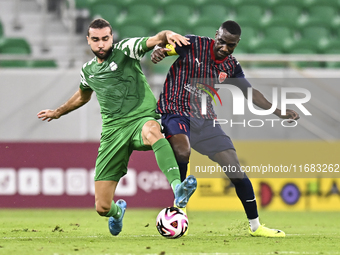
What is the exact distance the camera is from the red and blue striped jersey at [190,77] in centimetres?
509

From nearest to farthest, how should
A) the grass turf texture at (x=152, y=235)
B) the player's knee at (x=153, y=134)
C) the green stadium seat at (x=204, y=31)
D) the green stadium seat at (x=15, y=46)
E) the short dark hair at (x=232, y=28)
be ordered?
the grass turf texture at (x=152, y=235) < the player's knee at (x=153, y=134) < the short dark hair at (x=232, y=28) < the green stadium seat at (x=15, y=46) < the green stadium seat at (x=204, y=31)

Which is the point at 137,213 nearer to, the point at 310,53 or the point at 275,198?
the point at 275,198

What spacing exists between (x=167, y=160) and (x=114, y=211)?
4.09 feet

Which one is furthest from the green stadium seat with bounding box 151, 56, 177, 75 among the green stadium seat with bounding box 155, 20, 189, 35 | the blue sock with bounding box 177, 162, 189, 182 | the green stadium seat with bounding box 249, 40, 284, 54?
the blue sock with bounding box 177, 162, 189, 182

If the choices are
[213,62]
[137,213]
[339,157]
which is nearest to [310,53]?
[339,157]

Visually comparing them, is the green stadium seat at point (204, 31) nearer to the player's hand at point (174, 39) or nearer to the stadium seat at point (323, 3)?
the stadium seat at point (323, 3)

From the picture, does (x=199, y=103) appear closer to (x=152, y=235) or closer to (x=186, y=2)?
(x=152, y=235)


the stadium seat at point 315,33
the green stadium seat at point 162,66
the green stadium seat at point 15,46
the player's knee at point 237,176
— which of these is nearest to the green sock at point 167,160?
the player's knee at point 237,176

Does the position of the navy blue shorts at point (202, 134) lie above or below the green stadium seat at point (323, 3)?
below

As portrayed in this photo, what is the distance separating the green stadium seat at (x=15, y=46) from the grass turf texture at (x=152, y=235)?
3.46 metres

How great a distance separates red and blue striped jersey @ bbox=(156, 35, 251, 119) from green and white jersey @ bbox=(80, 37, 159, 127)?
0.60ft

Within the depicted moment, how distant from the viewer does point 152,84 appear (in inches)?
343

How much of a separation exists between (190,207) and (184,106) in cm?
412

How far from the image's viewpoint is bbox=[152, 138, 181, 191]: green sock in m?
4.54
